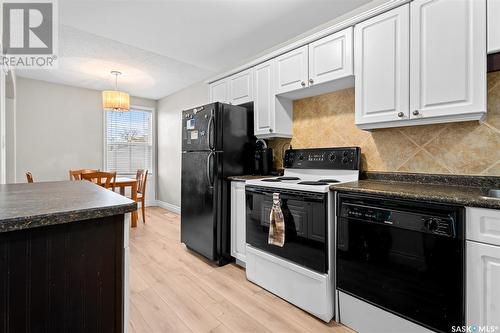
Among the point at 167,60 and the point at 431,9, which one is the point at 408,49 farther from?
the point at 167,60

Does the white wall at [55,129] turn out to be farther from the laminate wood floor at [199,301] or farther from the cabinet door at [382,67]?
the cabinet door at [382,67]

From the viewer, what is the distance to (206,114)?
264 centimetres

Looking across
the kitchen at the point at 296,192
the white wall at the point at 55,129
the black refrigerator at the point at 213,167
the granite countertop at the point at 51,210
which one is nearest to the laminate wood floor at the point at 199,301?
the kitchen at the point at 296,192

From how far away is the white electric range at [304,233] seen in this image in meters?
1.70

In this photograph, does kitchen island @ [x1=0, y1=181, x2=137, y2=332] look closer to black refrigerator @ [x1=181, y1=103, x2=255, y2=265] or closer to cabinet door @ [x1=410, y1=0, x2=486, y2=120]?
black refrigerator @ [x1=181, y1=103, x2=255, y2=265]

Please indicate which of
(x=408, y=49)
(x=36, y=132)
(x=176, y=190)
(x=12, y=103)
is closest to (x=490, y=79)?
(x=408, y=49)

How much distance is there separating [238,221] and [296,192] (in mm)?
890

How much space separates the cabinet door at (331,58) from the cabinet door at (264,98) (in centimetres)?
50

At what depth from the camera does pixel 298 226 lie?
6.03 feet

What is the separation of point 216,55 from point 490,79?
271 centimetres

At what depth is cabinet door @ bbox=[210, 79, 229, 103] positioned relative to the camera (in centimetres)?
313

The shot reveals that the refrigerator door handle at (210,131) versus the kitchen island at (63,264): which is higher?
the refrigerator door handle at (210,131)

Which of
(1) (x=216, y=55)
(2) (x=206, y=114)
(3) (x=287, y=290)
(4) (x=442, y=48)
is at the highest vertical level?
(1) (x=216, y=55)

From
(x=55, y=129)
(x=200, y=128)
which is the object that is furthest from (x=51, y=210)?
(x=55, y=129)
